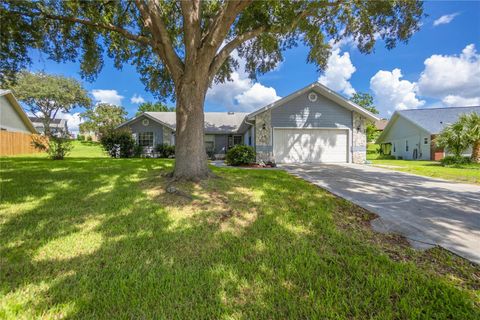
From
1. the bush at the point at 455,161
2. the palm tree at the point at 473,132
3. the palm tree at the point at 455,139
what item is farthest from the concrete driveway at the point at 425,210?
the palm tree at the point at 473,132

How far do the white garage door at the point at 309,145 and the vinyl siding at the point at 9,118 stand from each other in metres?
22.5

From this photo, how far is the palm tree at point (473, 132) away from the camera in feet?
40.8

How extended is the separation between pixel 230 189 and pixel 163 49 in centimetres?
411

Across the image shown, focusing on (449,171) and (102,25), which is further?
(449,171)

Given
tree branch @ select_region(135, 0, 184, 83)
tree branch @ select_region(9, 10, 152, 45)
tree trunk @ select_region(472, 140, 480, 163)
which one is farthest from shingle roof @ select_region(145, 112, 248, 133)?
tree trunk @ select_region(472, 140, 480, 163)

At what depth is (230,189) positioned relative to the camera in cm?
510

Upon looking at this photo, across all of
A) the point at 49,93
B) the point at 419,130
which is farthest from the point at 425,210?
the point at 49,93

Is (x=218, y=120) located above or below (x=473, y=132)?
above

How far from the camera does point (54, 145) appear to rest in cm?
1138

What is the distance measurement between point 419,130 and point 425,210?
2085 cm

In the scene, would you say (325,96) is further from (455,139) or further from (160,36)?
(160,36)

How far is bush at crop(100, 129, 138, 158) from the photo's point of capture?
1434 centimetres

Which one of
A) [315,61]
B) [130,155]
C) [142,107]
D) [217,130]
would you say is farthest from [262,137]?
[142,107]

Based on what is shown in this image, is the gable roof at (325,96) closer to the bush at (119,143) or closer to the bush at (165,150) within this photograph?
the bush at (165,150)
